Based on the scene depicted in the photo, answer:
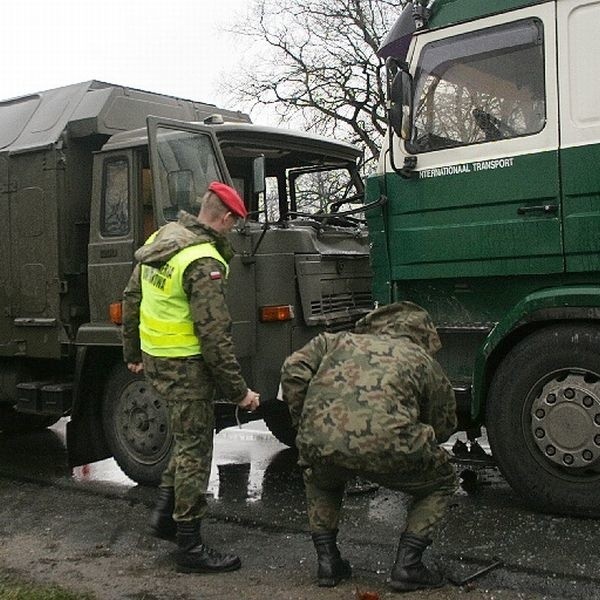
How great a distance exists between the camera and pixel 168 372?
14.6ft

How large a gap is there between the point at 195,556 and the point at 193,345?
1.06m

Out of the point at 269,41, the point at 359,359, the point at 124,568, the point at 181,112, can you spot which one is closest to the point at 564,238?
the point at 359,359

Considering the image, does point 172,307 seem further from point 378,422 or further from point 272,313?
point 272,313

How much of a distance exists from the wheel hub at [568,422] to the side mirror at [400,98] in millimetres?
1775

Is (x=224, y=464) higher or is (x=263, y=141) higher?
(x=263, y=141)

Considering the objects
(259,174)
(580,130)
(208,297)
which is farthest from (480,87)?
(208,297)

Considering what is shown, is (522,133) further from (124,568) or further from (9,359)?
(9,359)

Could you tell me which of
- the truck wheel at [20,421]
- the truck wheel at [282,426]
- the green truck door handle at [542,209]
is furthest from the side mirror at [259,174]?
the truck wheel at [20,421]

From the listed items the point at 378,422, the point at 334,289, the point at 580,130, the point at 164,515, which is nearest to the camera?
the point at 378,422

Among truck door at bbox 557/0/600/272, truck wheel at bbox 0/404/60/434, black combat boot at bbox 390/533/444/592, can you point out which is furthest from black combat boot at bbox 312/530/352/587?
truck wheel at bbox 0/404/60/434

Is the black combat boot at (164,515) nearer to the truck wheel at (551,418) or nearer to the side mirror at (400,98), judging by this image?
the truck wheel at (551,418)

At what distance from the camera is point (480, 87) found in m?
5.21

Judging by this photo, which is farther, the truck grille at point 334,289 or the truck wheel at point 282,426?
the truck wheel at point 282,426

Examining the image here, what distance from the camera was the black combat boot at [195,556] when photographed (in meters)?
4.37
